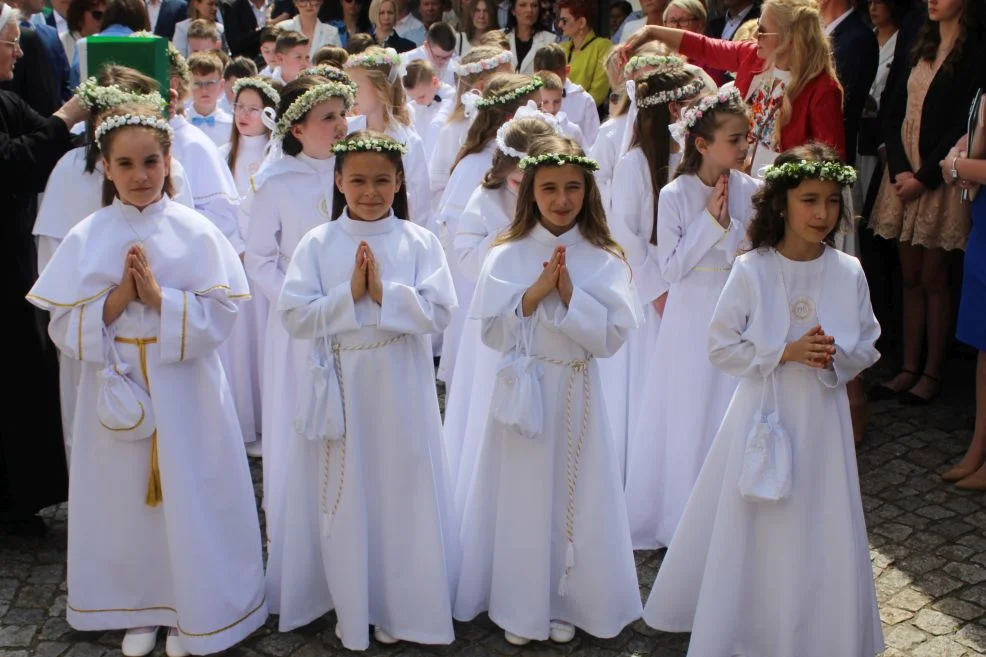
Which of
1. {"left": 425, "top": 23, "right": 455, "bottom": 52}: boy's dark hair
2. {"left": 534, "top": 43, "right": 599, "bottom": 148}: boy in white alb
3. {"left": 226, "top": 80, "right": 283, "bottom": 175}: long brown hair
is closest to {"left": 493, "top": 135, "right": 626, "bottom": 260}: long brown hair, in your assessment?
{"left": 226, "top": 80, "right": 283, "bottom": 175}: long brown hair

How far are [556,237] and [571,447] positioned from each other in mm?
837

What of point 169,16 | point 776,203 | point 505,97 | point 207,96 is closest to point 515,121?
point 505,97

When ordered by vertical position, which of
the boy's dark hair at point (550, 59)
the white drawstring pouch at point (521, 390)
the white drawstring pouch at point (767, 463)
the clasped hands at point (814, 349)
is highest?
the boy's dark hair at point (550, 59)

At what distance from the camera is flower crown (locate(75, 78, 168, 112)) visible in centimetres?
494

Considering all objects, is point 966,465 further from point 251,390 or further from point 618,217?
point 251,390

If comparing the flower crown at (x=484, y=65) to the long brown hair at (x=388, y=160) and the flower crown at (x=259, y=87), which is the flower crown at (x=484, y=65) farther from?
the long brown hair at (x=388, y=160)

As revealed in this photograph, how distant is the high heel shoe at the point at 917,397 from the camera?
7.59 m

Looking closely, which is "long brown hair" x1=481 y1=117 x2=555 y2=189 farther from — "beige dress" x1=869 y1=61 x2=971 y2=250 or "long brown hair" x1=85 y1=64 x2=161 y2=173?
"beige dress" x1=869 y1=61 x2=971 y2=250

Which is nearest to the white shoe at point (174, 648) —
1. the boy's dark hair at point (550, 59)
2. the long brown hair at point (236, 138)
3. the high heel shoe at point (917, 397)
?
the long brown hair at point (236, 138)

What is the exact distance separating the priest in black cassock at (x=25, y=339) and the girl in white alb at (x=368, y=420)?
1.53m

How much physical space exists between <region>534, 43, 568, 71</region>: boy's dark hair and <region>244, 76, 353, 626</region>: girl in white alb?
391 cm

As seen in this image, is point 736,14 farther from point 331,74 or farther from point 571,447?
point 571,447

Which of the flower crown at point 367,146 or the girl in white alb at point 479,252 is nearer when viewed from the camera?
the flower crown at point 367,146

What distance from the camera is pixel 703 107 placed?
213 inches
